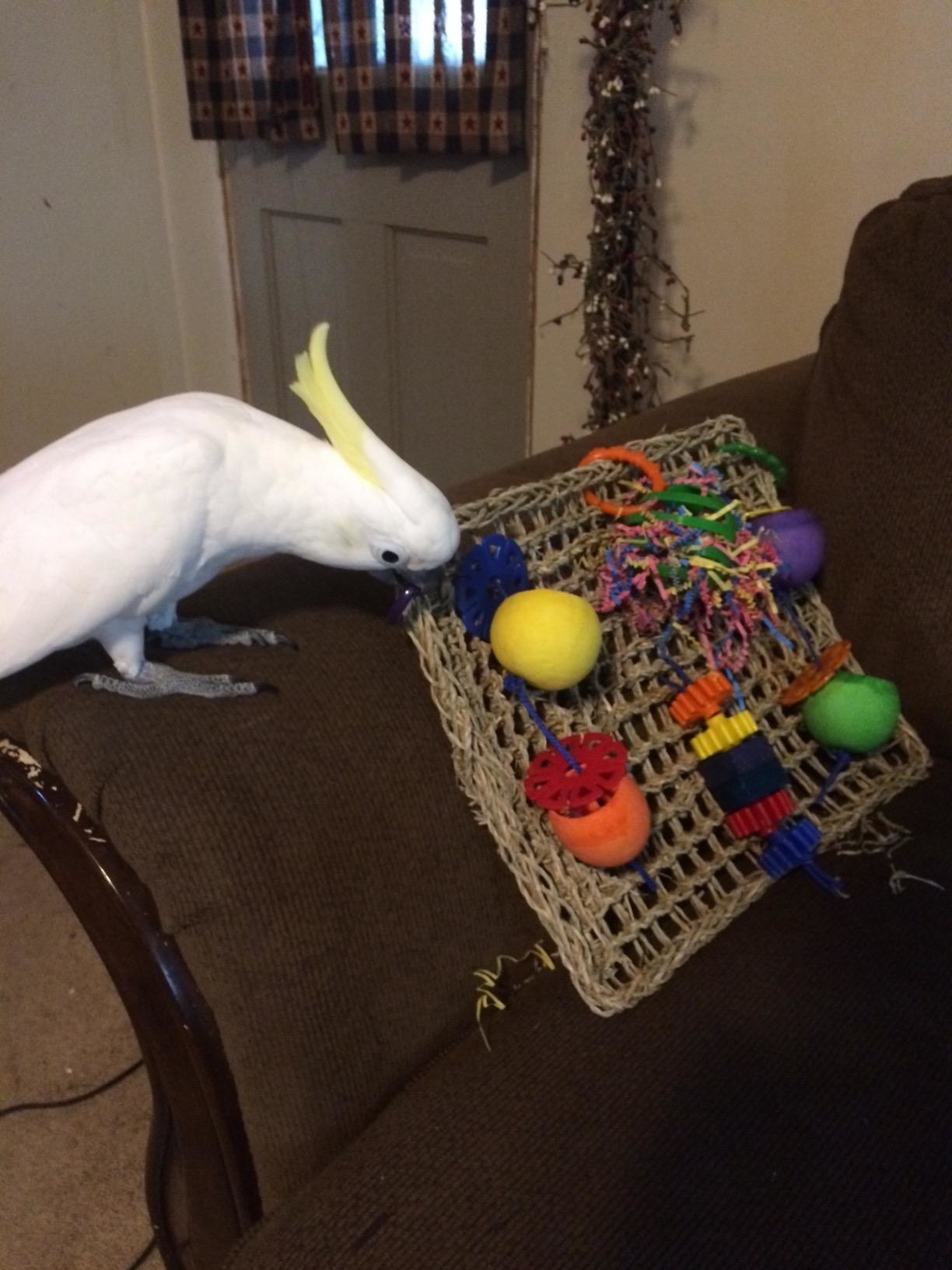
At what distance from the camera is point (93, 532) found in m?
0.62

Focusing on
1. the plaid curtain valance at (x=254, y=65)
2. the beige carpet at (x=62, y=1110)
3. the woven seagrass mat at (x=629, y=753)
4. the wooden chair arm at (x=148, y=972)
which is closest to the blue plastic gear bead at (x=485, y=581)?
the woven seagrass mat at (x=629, y=753)

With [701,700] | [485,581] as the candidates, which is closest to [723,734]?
[701,700]

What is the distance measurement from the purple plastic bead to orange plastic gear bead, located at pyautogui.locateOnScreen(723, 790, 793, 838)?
23 cm

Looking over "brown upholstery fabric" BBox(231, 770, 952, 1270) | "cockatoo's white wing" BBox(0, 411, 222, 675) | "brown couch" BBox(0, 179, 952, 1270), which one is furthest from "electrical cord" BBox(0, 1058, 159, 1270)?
"cockatoo's white wing" BBox(0, 411, 222, 675)

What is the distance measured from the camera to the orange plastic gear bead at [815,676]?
2.95 feet

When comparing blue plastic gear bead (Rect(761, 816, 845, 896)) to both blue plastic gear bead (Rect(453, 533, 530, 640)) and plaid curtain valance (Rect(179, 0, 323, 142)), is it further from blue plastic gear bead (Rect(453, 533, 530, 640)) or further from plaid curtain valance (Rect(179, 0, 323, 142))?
plaid curtain valance (Rect(179, 0, 323, 142))

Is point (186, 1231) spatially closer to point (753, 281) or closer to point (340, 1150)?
point (340, 1150)

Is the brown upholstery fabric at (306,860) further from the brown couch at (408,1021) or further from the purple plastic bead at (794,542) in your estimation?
the purple plastic bead at (794,542)

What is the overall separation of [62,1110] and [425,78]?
66.5 inches

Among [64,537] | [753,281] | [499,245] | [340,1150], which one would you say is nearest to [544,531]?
[64,537]

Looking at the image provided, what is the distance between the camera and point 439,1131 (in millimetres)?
644

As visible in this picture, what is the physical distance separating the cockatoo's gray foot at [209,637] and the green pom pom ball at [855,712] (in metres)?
0.51

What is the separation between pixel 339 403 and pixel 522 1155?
1.77 feet

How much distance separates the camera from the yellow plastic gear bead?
0.83 metres
